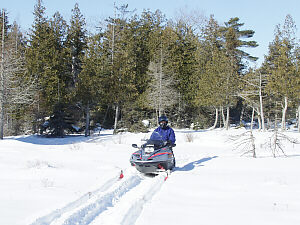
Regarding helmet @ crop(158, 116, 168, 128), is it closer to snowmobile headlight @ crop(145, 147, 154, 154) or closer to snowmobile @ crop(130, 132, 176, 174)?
snowmobile @ crop(130, 132, 176, 174)

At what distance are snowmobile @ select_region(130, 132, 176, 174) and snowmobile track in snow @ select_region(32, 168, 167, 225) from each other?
1215 mm

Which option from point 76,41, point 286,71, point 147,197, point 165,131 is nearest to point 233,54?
point 286,71

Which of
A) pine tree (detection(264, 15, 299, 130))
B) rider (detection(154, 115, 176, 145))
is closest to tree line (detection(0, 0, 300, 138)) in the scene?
pine tree (detection(264, 15, 299, 130))

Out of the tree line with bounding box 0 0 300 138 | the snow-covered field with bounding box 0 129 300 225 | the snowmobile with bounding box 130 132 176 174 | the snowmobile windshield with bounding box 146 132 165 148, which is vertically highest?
the tree line with bounding box 0 0 300 138

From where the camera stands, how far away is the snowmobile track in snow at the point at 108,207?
14.3ft

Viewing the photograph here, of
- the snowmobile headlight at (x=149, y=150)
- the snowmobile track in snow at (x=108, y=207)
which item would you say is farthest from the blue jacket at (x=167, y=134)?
the snowmobile track in snow at (x=108, y=207)

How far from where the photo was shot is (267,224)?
4273 mm

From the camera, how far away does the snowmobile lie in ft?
27.2

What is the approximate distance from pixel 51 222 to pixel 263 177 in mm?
6149

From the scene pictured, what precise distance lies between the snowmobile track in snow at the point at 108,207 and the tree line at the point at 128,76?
18.0 meters

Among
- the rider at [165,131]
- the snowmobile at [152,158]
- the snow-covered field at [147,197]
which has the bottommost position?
the snow-covered field at [147,197]

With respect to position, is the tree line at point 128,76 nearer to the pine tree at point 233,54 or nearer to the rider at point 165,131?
the pine tree at point 233,54

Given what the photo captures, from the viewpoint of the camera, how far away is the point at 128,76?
101ft

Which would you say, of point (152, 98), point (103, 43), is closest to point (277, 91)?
point (152, 98)
